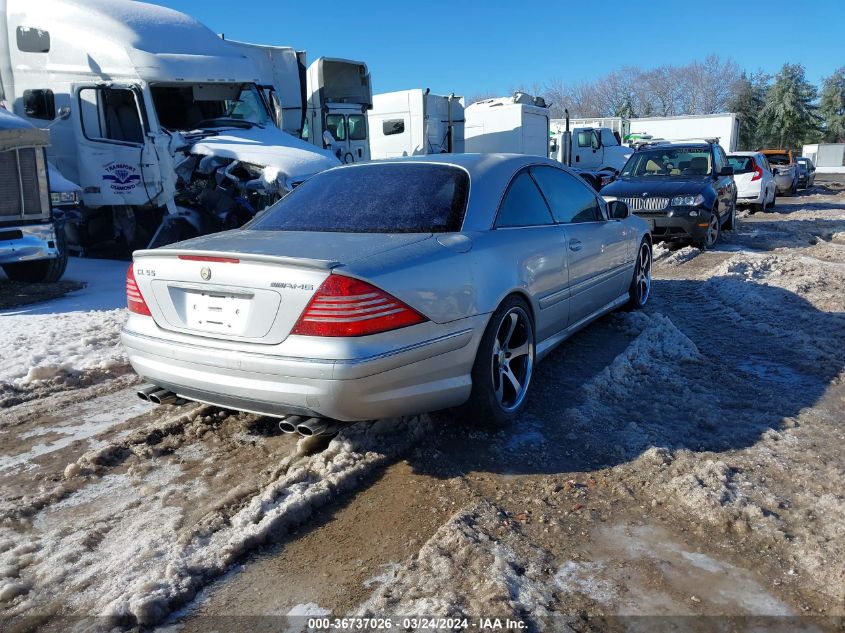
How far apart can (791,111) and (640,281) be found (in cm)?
7279

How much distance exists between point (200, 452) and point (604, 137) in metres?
25.5

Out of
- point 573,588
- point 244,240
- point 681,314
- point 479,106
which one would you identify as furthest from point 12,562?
point 479,106

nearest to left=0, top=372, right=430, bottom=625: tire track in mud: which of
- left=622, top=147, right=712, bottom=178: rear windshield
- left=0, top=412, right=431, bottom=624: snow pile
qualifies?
left=0, top=412, right=431, bottom=624: snow pile

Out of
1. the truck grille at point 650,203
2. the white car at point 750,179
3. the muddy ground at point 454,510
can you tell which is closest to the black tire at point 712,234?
the truck grille at point 650,203

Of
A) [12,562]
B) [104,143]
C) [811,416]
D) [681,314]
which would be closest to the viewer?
[12,562]

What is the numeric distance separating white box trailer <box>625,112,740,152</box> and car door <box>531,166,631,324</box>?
28.9 m

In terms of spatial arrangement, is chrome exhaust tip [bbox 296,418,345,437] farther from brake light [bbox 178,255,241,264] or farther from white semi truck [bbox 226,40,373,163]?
white semi truck [bbox 226,40,373,163]

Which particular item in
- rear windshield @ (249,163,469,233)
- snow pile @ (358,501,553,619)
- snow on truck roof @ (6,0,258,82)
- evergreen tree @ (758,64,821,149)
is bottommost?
snow pile @ (358,501,553,619)

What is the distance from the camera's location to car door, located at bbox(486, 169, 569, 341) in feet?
13.1

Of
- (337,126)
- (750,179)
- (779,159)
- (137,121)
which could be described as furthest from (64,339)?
(779,159)

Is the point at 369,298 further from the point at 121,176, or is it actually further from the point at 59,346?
the point at 121,176

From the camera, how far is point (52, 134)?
10.5m

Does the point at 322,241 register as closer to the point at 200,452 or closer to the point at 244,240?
the point at 244,240

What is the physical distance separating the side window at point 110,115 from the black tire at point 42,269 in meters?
2.75
